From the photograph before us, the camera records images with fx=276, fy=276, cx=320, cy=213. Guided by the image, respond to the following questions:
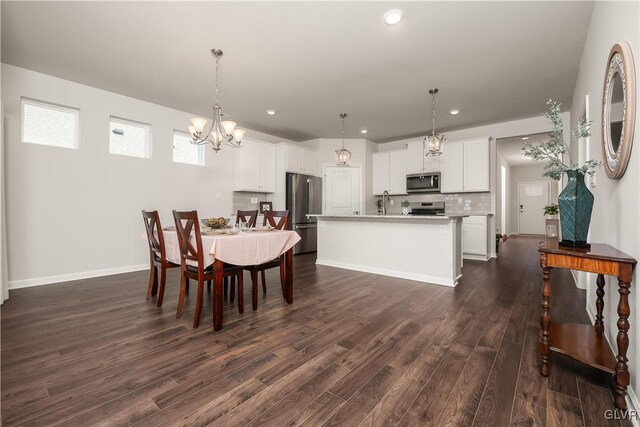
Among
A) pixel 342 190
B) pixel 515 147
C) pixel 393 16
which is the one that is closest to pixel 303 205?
pixel 342 190

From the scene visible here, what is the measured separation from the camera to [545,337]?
1609mm

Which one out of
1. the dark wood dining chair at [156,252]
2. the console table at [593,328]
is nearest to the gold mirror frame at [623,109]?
the console table at [593,328]

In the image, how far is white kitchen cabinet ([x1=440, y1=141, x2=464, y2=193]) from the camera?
218 inches

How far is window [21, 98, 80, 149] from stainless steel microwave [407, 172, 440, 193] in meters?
5.88

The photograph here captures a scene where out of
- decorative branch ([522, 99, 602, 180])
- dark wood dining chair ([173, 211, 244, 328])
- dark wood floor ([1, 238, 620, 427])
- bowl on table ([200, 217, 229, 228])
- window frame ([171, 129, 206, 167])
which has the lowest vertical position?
dark wood floor ([1, 238, 620, 427])

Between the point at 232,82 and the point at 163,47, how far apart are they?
93cm

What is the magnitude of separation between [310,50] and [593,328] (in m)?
3.37

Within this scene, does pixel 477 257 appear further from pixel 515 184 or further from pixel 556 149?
pixel 515 184

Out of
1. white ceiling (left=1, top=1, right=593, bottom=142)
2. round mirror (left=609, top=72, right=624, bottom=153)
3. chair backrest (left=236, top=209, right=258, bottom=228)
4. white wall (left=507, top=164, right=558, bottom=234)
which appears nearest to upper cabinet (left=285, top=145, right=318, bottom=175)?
white ceiling (left=1, top=1, right=593, bottom=142)

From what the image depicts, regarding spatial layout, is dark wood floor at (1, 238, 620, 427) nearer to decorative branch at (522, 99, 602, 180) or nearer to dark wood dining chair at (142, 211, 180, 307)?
dark wood dining chair at (142, 211, 180, 307)

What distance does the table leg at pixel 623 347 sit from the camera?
1282 millimetres

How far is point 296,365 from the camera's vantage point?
5.58 ft

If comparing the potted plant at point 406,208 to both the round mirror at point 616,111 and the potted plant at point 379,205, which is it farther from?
the round mirror at point 616,111

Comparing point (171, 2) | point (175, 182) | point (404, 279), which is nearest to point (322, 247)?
point (404, 279)
